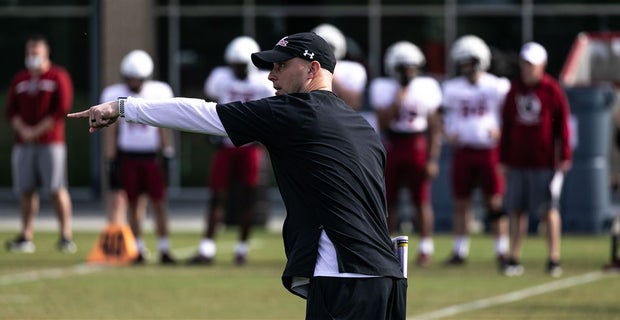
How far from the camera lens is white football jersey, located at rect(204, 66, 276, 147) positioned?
15656 mm

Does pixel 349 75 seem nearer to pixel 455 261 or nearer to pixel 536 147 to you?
pixel 536 147

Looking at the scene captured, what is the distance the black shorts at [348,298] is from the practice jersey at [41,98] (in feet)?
36.9

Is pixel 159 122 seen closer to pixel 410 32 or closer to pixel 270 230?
pixel 270 230

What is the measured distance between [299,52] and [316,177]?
0.50m

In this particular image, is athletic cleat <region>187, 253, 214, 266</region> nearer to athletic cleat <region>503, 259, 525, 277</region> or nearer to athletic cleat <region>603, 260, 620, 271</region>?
Result: athletic cleat <region>503, 259, 525, 277</region>

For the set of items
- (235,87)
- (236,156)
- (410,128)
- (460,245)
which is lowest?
(460,245)

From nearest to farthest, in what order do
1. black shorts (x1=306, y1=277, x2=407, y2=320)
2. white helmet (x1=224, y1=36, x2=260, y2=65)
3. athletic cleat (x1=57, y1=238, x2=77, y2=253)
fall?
1. black shorts (x1=306, y1=277, x2=407, y2=320)
2. white helmet (x1=224, y1=36, x2=260, y2=65)
3. athletic cleat (x1=57, y1=238, x2=77, y2=253)

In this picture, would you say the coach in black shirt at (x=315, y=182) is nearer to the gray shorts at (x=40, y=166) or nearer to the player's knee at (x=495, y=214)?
the player's knee at (x=495, y=214)

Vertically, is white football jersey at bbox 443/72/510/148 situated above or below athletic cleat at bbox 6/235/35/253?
above

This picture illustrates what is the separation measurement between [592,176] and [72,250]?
21.4ft

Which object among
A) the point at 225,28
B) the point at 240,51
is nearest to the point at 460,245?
the point at 240,51

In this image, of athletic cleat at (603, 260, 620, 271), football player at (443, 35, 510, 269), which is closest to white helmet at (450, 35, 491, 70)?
football player at (443, 35, 510, 269)

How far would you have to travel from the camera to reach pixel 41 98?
17.3 meters

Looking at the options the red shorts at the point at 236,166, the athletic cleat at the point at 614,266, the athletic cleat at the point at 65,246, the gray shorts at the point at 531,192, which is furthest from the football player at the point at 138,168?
the athletic cleat at the point at 614,266
